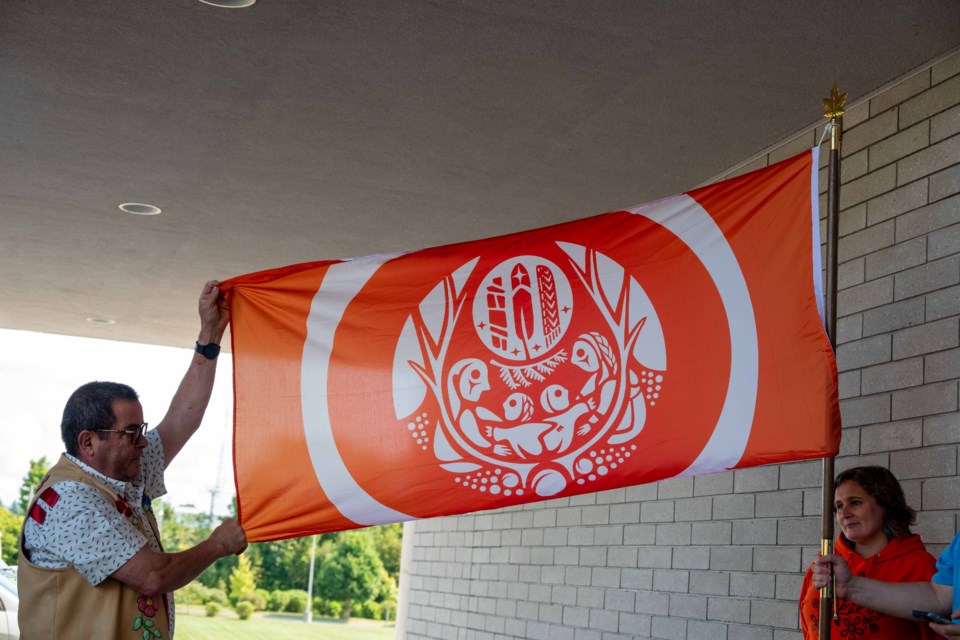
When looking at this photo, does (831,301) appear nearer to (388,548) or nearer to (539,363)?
(539,363)

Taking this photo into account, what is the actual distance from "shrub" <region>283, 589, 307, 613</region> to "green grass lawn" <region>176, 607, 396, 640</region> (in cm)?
41

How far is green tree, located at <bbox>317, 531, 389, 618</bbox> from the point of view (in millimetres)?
50344

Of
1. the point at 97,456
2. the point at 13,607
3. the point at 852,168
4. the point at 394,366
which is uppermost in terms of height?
the point at 852,168

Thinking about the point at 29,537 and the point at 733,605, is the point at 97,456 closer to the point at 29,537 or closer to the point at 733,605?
the point at 29,537

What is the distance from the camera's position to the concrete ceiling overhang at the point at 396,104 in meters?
4.12

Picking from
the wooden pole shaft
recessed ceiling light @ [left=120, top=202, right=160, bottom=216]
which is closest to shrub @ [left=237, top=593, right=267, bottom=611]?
recessed ceiling light @ [left=120, top=202, right=160, bottom=216]

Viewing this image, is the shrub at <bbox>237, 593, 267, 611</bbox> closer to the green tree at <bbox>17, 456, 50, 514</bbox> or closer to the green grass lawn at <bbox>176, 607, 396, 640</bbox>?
the green grass lawn at <bbox>176, 607, 396, 640</bbox>

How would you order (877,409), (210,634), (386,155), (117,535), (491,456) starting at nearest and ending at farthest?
(117,535), (491,456), (877,409), (386,155), (210,634)

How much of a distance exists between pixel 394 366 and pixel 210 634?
1163 inches

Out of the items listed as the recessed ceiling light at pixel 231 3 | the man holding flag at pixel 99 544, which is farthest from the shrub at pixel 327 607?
the man holding flag at pixel 99 544

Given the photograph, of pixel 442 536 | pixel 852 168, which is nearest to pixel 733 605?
pixel 852 168

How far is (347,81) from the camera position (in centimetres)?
480

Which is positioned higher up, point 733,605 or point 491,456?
point 491,456

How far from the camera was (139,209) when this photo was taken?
6867 mm
